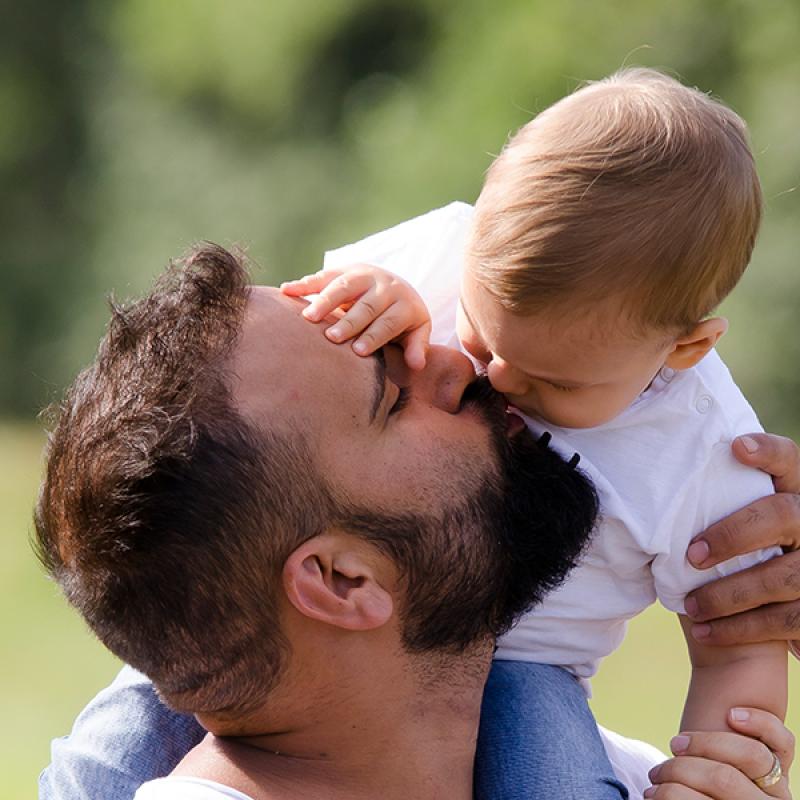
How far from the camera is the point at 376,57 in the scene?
48.9ft

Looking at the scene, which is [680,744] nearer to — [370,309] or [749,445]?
[749,445]

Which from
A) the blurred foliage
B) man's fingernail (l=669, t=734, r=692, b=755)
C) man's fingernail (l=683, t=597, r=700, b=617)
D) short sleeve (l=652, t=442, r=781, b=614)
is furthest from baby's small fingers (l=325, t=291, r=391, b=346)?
the blurred foliage

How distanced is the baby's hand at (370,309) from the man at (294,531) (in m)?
0.04

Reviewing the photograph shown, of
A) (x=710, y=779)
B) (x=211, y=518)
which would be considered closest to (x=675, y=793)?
(x=710, y=779)

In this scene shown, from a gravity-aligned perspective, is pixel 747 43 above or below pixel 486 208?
below

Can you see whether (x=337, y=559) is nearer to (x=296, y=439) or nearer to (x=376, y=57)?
(x=296, y=439)

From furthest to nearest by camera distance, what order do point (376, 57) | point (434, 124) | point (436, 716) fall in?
point (376, 57) < point (434, 124) < point (436, 716)

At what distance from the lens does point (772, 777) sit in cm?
271

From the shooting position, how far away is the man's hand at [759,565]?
8.69ft

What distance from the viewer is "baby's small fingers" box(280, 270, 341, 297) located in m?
2.69

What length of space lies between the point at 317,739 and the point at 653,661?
23.0 feet

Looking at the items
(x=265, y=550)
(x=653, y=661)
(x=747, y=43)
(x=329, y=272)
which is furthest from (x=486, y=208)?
(x=747, y=43)

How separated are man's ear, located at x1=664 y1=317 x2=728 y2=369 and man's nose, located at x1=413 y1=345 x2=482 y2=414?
0.35 meters

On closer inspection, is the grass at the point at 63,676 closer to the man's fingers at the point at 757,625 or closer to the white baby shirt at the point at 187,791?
the man's fingers at the point at 757,625
